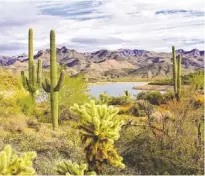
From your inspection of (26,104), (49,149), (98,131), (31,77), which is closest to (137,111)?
(26,104)

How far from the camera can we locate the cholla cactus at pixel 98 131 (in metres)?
8.16

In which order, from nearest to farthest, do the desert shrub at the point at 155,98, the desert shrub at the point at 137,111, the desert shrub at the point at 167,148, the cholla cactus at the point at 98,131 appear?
the cholla cactus at the point at 98,131, the desert shrub at the point at 167,148, the desert shrub at the point at 137,111, the desert shrub at the point at 155,98

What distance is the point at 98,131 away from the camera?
821 centimetres

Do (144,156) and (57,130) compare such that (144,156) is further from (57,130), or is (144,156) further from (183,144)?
(57,130)

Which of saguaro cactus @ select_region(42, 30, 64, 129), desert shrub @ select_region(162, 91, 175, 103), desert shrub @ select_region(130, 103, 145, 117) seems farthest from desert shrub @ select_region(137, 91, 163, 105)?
saguaro cactus @ select_region(42, 30, 64, 129)

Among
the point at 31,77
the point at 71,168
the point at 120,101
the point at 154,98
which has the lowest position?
the point at 120,101

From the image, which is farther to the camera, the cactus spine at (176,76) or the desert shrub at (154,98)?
the desert shrub at (154,98)

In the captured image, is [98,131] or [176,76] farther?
[176,76]

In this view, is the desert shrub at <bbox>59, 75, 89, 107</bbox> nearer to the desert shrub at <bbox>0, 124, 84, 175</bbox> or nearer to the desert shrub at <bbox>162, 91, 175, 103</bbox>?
the desert shrub at <bbox>0, 124, 84, 175</bbox>

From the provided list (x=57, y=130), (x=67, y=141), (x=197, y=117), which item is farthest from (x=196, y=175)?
(x=57, y=130)

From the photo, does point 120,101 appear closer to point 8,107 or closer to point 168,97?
point 168,97

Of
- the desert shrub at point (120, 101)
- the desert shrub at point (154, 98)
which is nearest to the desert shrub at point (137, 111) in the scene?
the desert shrub at point (120, 101)

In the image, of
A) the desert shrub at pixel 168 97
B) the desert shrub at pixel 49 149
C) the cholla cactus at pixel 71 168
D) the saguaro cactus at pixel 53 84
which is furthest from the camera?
the desert shrub at pixel 168 97

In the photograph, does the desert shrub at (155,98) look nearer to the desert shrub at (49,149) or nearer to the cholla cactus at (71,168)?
the desert shrub at (49,149)
